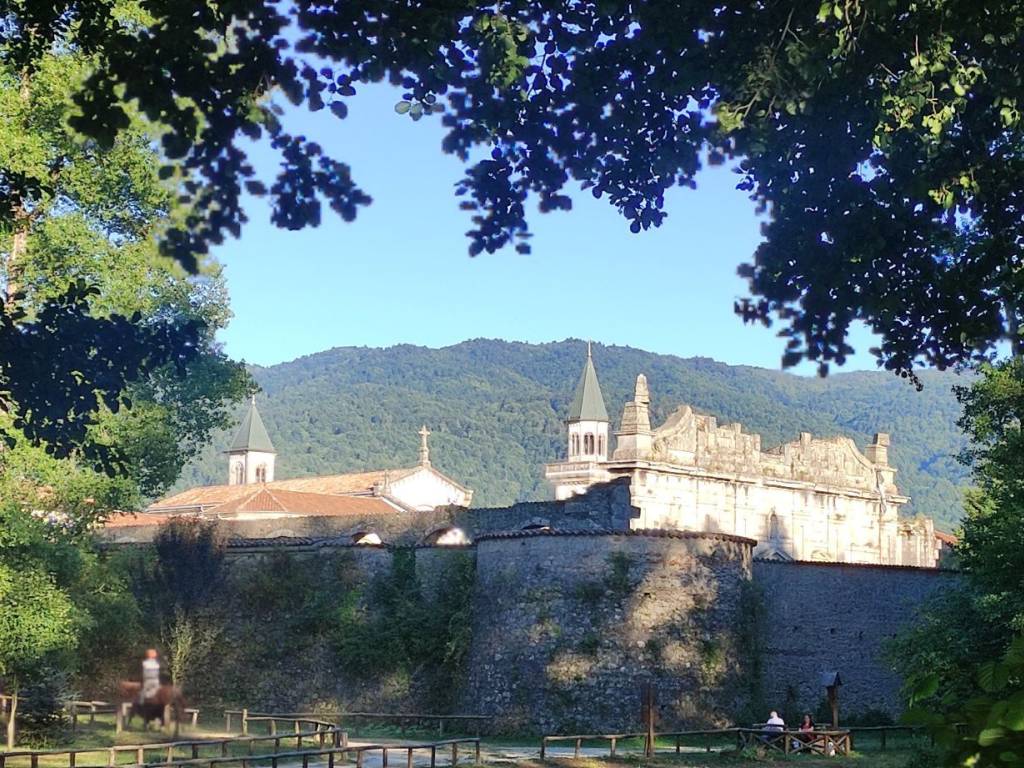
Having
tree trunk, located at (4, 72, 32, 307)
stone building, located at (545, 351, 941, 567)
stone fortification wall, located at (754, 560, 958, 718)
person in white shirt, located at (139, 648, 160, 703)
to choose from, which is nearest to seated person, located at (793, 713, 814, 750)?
stone fortification wall, located at (754, 560, 958, 718)

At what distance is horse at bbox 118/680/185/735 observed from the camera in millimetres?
28188

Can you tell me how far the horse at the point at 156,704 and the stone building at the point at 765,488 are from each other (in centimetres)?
2265

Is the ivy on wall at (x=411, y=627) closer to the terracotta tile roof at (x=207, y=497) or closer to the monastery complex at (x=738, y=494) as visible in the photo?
the monastery complex at (x=738, y=494)

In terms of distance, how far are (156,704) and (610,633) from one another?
31.0ft

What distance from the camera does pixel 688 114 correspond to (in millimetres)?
10547

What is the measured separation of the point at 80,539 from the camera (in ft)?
83.7

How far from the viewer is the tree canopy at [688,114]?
876 centimetres

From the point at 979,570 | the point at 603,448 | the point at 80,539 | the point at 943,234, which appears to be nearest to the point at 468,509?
the point at 80,539

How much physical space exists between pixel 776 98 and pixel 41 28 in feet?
16.7

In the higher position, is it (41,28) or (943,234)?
(41,28)

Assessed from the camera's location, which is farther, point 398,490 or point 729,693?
point 398,490

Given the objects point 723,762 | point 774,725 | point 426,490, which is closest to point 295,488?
point 426,490

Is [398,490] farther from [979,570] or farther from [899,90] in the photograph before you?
[899,90]

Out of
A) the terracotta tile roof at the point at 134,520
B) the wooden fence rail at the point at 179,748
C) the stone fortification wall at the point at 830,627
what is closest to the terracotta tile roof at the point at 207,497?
the terracotta tile roof at the point at 134,520
